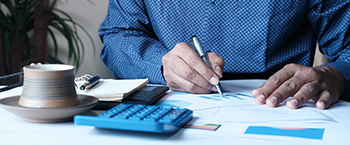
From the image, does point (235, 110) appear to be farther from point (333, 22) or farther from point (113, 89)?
point (333, 22)

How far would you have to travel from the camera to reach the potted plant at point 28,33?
6.42 ft

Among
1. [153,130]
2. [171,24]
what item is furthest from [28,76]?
[171,24]

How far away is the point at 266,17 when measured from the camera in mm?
1129

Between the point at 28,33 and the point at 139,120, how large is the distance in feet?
6.41

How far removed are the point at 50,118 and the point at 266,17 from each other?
85cm

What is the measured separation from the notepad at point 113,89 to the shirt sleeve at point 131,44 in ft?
0.64

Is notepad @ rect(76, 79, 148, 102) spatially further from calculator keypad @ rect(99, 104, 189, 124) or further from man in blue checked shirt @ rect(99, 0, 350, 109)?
man in blue checked shirt @ rect(99, 0, 350, 109)

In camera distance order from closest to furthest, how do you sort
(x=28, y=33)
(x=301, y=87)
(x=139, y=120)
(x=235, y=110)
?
1. (x=139, y=120)
2. (x=235, y=110)
3. (x=301, y=87)
4. (x=28, y=33)

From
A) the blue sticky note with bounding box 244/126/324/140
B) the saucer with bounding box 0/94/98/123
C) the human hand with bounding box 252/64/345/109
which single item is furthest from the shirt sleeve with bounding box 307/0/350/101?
the saucer with bounding box 0/94/98/123

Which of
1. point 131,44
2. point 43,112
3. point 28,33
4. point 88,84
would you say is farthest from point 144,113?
point 28,33

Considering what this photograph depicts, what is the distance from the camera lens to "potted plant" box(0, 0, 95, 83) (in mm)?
1956

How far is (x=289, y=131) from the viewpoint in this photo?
0.49 meters

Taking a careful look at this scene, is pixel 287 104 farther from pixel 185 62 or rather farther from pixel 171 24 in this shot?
pixel 171 24

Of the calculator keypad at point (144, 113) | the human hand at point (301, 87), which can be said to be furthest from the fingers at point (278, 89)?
the calculator keypad at point (144, 113)
